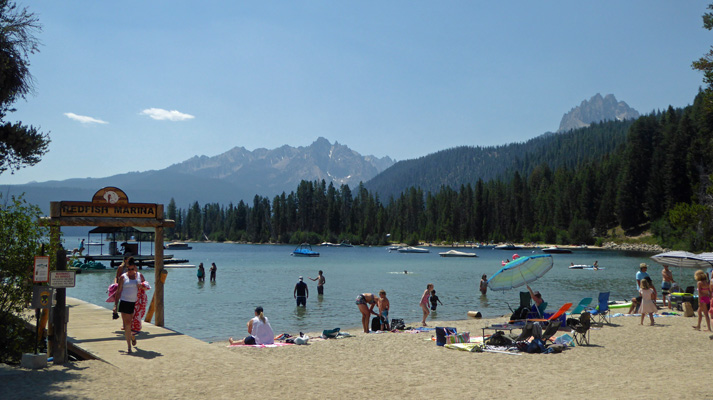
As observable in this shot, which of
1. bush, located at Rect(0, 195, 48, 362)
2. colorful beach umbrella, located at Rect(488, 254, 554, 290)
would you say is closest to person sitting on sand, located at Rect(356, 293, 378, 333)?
colorful beach umbrella, located at Rect(488, 254, 554, 290)

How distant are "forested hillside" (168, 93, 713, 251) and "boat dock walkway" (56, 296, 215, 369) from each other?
6072 cm

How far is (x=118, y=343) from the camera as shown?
496 inches

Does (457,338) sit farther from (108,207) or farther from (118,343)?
(108,207)

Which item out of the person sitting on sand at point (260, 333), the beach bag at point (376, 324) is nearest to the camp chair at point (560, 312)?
the beach bag at point (376, 324)

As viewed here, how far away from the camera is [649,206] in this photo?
113m

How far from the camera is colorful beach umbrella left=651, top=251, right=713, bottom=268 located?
24.3 m

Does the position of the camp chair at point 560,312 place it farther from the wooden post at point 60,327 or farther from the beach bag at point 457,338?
the wooden post at point 60,327

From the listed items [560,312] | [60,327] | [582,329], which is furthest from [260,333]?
[582,329]

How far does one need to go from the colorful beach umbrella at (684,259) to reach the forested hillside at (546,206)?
37546mm

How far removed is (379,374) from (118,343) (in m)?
6.40

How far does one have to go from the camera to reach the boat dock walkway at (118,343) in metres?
11.3

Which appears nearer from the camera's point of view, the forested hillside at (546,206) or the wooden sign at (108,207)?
the wooden sign at (108,207)

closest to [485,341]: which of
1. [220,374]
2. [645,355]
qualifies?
[645,355]

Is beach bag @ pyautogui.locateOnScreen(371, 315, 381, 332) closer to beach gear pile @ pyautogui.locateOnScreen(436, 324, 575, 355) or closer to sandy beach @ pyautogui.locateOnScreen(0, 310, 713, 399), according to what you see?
beach gear pile @ pyautogui.locateOnScreen(436, 324, 575, 355)
